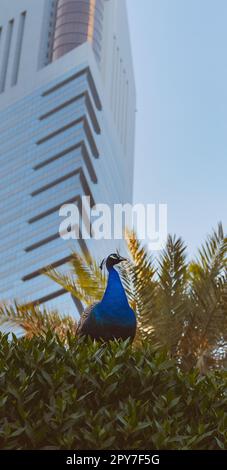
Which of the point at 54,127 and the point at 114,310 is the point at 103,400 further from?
the point at 54,127

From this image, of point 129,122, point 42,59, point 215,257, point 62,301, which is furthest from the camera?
point 129,122

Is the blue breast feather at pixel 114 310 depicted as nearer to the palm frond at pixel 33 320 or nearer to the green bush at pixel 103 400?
the green bush at pixel 103 400

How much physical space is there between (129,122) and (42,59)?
22.9 m

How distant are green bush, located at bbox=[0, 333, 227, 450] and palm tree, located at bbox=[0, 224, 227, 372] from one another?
5.04 meters

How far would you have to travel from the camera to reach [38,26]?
465ft

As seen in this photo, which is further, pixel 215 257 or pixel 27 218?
pixel 27 218

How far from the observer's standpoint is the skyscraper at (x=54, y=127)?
112 meters

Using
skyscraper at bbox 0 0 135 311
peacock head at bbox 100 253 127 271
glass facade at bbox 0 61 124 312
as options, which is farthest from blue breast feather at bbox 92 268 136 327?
glass facade at bbox 0 61 124 312

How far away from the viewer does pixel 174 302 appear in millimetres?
13672

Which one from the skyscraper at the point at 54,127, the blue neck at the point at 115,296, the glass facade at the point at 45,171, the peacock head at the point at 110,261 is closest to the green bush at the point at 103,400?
the blue neck at the point at 115,296

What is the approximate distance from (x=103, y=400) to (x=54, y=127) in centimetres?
11562

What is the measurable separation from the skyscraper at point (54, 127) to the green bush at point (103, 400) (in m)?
91.8
